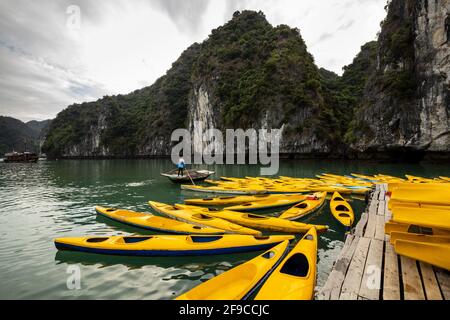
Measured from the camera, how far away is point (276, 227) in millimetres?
6914

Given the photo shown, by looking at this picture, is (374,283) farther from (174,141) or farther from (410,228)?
(174,141)

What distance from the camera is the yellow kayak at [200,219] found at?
6410 millimetres

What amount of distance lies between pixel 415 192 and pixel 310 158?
1665 inches

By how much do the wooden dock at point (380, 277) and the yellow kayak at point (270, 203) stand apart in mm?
5287

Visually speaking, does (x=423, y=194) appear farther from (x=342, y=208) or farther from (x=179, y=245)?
(x=179, y=245)

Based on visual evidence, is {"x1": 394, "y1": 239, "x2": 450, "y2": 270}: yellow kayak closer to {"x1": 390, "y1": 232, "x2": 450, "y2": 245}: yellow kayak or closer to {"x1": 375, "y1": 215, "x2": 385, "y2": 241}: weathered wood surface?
{"x1": 390, "y1": 232, "x2": 450, "y2": 245}: yellow kayak

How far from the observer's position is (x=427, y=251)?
3.42 m

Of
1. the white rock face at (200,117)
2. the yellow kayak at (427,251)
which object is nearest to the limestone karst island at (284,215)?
the yellow kayak at (427,251)

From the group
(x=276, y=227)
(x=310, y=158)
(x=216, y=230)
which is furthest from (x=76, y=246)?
(x=310, y=158)

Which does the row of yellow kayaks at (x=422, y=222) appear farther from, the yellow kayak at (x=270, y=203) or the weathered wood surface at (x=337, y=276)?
the yellow kayak at (x=270, y=203)

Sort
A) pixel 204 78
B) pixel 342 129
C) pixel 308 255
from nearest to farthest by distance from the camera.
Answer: pixel 308 255 → pixel 342 129 → pixel 204 78

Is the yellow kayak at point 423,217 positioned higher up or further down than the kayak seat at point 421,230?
higher up

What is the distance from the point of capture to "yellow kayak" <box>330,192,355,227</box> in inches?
290
